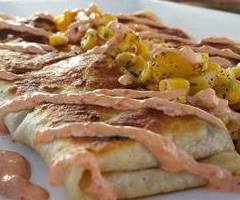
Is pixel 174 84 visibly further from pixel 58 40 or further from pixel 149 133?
pixel 58 40

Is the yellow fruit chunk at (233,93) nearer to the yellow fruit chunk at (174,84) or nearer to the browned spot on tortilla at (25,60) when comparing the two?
the yellow fruit chunk at (174,84)

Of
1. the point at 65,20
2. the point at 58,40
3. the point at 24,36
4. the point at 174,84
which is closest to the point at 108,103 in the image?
Result: the point at 174,84

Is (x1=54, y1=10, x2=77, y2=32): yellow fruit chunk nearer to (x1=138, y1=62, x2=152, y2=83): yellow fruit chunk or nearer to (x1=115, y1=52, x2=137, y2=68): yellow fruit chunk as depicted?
(x1=115, y1=52, x2=137, y2=68): yellow fruit chunk

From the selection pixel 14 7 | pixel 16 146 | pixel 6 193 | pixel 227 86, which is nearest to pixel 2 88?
pixel 16 146

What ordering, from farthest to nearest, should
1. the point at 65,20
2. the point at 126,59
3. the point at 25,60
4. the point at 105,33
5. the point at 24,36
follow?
the point at 65,20
the point at 24,36
the point at 105,33
the point at 25,60
the point at 126,59

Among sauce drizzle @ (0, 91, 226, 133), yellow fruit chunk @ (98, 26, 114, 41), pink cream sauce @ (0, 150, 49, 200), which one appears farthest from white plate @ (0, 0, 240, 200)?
pink cream sauce @ (0, 150, 49, 200)

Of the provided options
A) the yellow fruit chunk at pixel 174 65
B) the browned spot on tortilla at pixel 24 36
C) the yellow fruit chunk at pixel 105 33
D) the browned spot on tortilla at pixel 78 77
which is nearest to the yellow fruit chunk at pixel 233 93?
the yellow fruit chunk at pixel 174 65

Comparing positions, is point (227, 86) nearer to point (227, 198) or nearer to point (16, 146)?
point (227, 198)
